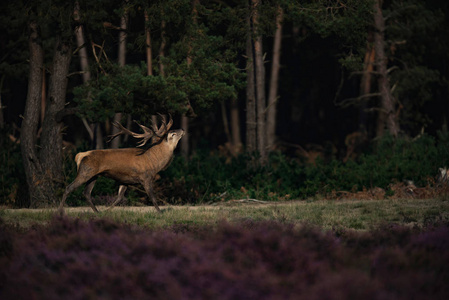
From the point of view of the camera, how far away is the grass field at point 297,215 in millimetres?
12086

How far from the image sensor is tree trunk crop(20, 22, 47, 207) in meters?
16.3

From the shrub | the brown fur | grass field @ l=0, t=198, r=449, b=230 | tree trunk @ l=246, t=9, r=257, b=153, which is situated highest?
tree trunk @ l=246, t=9, r=257, b=153

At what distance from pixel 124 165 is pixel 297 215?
3576mm

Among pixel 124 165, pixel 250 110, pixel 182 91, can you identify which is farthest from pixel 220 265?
pixel 250 110

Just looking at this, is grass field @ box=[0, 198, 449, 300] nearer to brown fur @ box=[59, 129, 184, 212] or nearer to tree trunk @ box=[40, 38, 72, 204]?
brown fur @ box=[59, 129, 184, 212]

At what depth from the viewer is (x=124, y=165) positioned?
45.6 ft

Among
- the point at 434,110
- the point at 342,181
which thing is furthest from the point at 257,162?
the point at 434,110

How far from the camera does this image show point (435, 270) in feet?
23.6

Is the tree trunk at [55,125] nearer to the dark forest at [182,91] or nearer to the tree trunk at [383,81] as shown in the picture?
the dark forest at [182,91]

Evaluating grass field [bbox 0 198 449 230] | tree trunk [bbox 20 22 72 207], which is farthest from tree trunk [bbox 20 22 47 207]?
grass field [bbox 0 198 449 230]

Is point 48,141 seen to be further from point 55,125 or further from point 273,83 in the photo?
point 273,83

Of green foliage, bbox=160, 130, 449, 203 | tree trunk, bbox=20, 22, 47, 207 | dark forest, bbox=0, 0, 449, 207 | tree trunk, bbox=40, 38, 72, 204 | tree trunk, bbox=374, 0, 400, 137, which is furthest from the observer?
tree trunk, bbox=374, 0, 400, 137

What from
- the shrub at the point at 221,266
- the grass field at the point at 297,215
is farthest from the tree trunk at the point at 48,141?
the shrub at the point at 221,266

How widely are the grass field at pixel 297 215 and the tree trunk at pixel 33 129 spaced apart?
2723 mm
